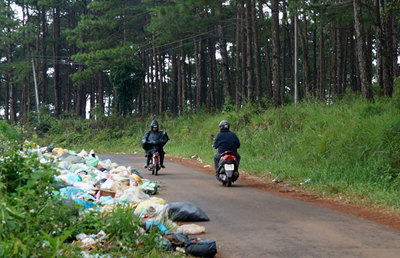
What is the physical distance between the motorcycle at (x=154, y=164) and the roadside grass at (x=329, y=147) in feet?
10.8

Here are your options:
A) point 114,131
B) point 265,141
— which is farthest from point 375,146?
point 114,131

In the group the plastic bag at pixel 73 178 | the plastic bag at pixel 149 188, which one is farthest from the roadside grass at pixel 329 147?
the plastic bag at pixel 73 178

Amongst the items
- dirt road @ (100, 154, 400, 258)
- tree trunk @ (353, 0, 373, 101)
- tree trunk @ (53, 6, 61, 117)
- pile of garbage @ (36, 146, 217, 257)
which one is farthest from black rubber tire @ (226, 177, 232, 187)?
tree trunk @ (53, 6, 61, 117)

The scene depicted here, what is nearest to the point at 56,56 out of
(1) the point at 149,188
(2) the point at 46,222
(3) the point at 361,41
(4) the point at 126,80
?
(4) the point at 126,80

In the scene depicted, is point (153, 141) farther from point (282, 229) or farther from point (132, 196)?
point (282, 229)

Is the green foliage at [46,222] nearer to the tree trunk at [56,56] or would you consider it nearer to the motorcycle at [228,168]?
the motorcycle at [228,168]

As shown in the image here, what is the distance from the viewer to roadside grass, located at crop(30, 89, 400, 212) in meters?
12.0

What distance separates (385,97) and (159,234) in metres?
14.6

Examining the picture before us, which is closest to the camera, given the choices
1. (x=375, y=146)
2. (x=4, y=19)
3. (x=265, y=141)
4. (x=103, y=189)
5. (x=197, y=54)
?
(x=103, y=189)

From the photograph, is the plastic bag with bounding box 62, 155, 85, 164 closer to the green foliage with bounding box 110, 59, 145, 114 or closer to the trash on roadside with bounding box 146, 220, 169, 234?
the trash on roadside with bounding box 146, 220, 169, 234

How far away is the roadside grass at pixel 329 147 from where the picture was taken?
39.2ft

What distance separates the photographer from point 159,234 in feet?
21.9

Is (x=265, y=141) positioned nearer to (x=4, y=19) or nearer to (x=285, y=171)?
(x=285, y=171)

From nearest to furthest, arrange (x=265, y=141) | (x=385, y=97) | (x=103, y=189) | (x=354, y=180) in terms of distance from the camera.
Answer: (x=103, y=189) → (x=354, y=180) → (x=385, y=97) → (x=265, y=141)
